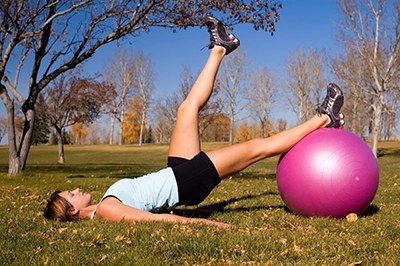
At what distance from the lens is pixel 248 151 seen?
14.8ft

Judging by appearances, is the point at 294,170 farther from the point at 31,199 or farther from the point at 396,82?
the point at 396,82

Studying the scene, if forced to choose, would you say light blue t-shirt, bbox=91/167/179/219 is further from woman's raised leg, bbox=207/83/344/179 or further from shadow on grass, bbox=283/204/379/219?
shadow on grass, bbox=283/204/379/219

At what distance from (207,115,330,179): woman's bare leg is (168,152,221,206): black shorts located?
87 millimetres

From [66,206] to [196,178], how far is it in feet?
→ 5.62

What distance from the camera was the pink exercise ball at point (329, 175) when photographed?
4.69 meters

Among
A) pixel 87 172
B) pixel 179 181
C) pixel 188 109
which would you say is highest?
pixel 188 109

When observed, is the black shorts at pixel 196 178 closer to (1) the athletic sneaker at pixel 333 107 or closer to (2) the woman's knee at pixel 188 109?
(2) the woman's knee at pixel 188 109

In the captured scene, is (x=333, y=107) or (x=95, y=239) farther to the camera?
(x=333, y=107)

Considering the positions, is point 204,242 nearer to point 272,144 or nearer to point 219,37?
point 272,144

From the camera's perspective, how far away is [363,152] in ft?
15.9

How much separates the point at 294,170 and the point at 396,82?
31.8 metres

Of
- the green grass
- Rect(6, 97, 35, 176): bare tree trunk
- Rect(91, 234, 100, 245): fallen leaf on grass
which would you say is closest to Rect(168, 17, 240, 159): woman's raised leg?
the green grass

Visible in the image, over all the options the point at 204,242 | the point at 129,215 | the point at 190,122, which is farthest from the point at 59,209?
the point at 204,242

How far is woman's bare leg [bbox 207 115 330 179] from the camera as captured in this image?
4.40 meters
